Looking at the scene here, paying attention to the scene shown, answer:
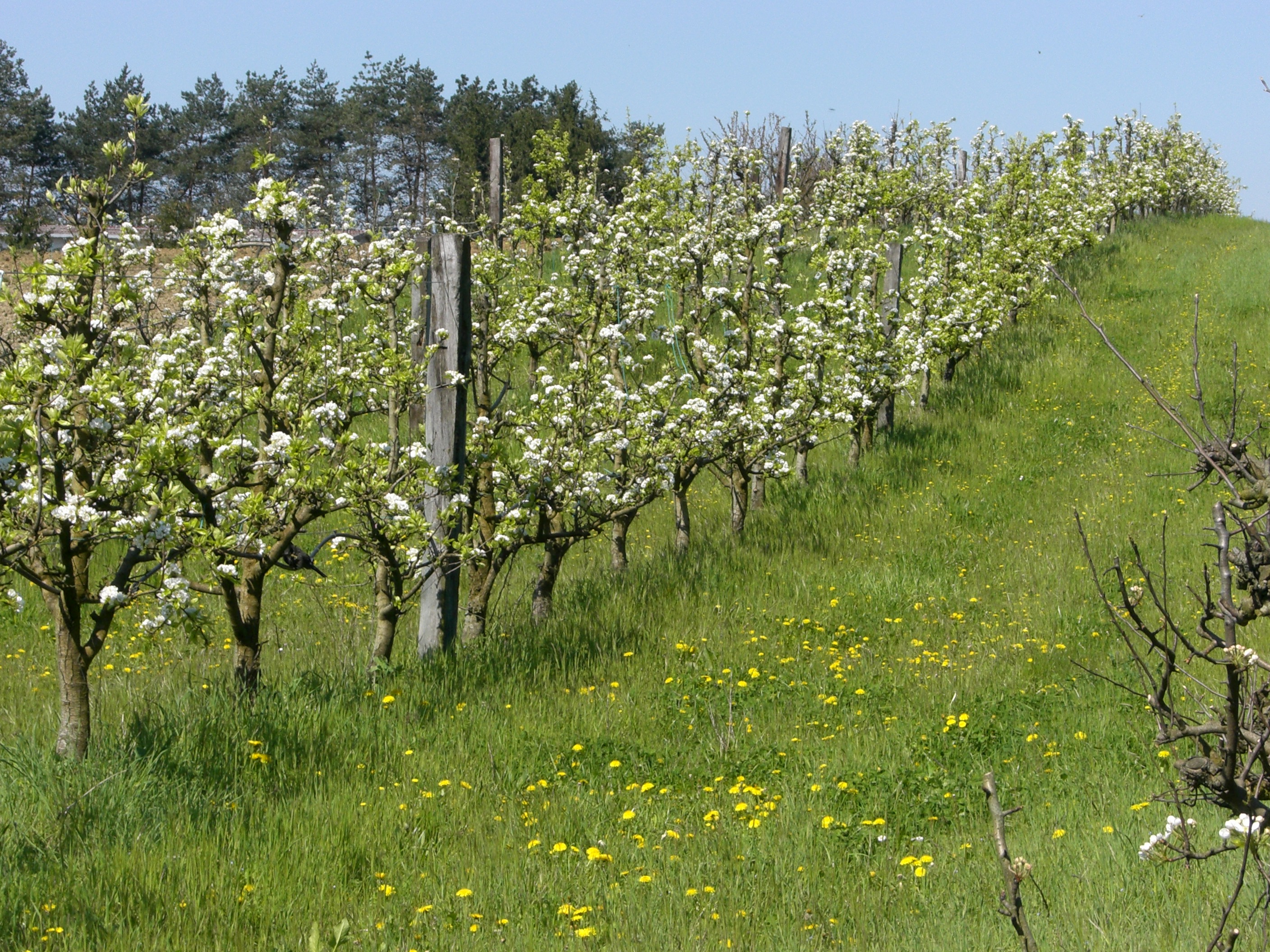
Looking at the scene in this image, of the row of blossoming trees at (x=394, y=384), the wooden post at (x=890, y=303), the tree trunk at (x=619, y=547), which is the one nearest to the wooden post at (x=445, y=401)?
the row of blossoming trees at (x=394, y=384)

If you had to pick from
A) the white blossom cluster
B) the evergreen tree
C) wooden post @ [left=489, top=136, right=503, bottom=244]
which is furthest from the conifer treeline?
the white blossom cluster

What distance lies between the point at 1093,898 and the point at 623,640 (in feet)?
13.1

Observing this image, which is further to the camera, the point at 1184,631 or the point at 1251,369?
the point at 1251,369

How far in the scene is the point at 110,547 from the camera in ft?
37.9

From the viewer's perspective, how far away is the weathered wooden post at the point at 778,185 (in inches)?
459

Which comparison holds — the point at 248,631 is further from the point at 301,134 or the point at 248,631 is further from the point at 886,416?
the point at 301,134

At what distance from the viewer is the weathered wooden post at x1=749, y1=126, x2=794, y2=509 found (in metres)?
11.7

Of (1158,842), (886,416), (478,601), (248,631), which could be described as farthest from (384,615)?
(886,416)

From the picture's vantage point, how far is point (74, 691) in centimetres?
497

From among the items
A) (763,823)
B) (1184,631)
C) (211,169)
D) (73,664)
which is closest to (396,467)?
(73,664)

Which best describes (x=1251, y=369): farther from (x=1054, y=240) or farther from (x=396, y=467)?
(x=396, y=467)

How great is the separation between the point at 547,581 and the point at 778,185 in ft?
89.0

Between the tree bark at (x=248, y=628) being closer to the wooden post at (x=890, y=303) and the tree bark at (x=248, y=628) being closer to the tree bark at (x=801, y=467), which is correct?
the tree bark at (x=801, y=467)

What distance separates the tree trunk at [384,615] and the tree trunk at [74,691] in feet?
6.59
